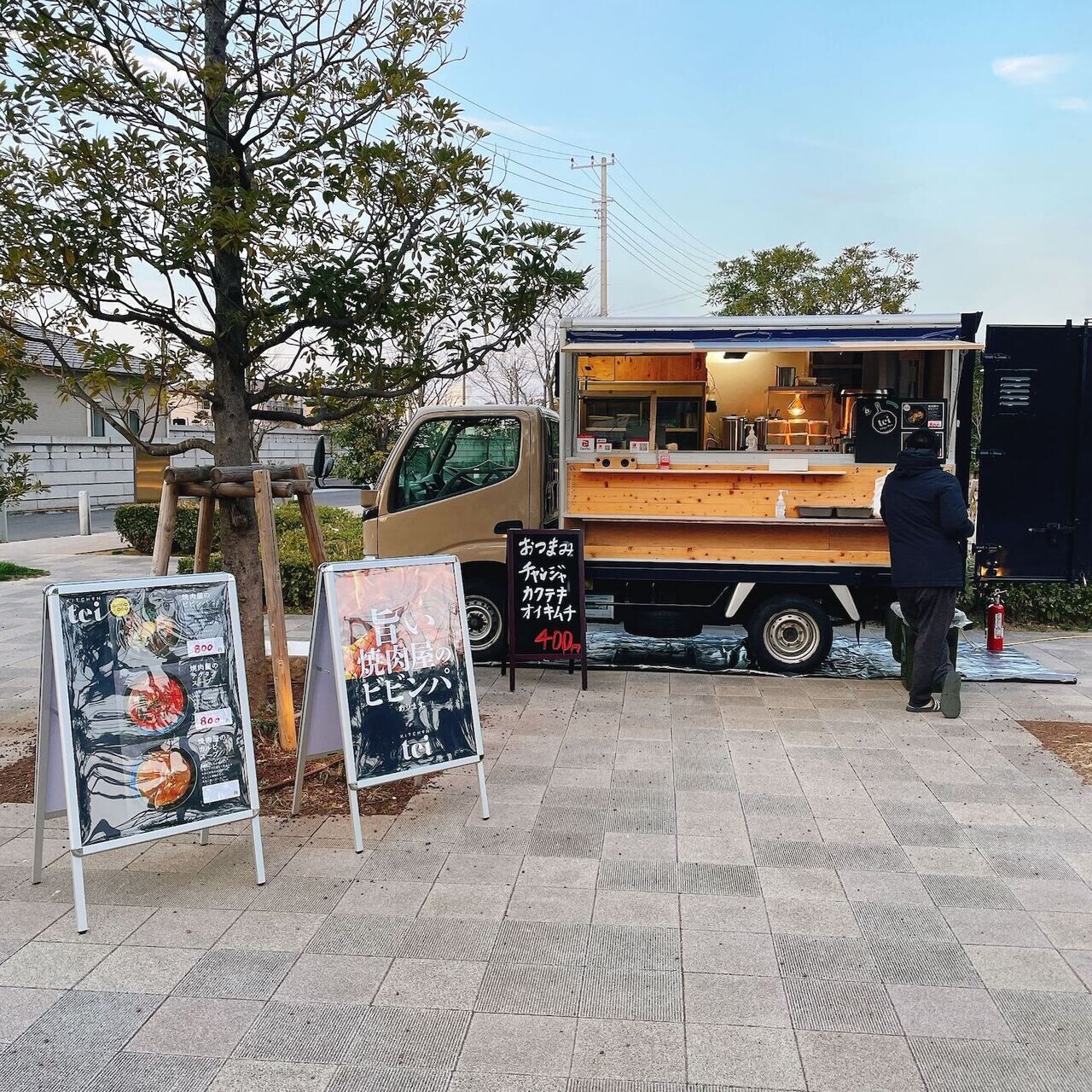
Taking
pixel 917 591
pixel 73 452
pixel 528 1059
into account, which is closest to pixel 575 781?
pixel 528 1059

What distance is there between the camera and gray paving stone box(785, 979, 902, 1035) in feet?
10.6

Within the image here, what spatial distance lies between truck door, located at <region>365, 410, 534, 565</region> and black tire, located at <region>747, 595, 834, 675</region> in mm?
2229

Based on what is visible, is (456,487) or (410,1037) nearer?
(410,1037)

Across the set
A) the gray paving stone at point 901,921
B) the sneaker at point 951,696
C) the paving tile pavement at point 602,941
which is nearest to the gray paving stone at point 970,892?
the paving tile pavement at point 602,941

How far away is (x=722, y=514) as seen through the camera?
7.90 m

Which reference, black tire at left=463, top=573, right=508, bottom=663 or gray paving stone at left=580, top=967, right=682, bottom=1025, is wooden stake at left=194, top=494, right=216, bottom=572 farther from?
gray paving stone at left=580, top=967, right=682, bottom=1025

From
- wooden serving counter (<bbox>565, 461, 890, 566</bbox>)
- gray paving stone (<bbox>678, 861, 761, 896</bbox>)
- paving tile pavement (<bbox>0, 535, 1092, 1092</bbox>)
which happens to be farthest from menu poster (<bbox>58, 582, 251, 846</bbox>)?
wooden serving counter (<bbox>565, 461, 890, 566</bbox>)

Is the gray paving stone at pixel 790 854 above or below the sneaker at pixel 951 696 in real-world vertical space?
below

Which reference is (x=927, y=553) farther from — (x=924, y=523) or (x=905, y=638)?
(x=905, y=638)

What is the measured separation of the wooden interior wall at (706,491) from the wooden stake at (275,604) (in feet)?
10.4

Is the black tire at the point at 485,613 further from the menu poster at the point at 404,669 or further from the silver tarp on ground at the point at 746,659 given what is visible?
the menu poster at the point at 404,669

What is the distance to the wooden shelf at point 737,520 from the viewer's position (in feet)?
25.4

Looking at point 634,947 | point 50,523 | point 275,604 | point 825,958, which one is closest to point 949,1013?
point 825,958

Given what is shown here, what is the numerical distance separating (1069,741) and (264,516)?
5305 millimetres
